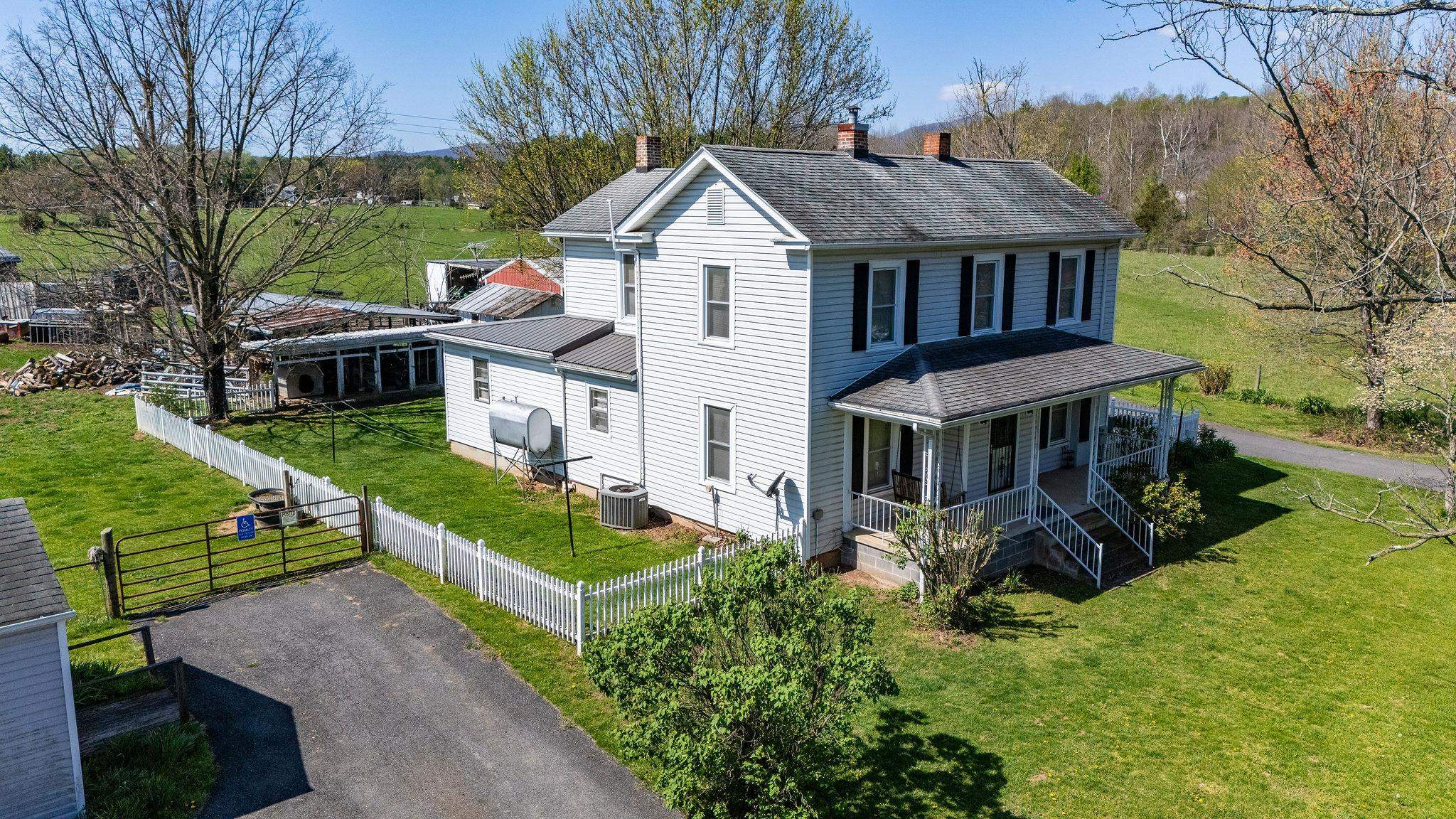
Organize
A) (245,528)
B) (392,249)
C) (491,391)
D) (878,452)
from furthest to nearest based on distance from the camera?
(392,249) → (491,391) → (878,452) → (245,528)

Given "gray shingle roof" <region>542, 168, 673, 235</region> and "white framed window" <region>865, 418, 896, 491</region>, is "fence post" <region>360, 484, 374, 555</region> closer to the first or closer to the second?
"gray shingle roof" <region>542, 168, 673, 235</region>

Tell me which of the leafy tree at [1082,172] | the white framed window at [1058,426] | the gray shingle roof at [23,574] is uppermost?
the leafy tree at [1082,172]

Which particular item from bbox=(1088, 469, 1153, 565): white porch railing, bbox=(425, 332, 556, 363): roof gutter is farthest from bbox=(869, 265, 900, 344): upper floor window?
bbox=(425, 332, 556, 363): roof gutter

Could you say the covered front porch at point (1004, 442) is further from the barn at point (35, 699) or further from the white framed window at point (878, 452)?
the barn at point (35, 699)

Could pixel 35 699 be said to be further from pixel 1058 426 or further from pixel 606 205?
pixel 1058 426

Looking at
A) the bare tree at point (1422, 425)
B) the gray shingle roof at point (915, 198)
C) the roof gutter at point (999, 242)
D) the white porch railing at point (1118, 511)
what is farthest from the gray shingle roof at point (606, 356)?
the bare tree at point (1422, 425)

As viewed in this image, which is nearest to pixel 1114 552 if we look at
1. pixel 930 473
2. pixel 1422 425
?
pixel 930 473
